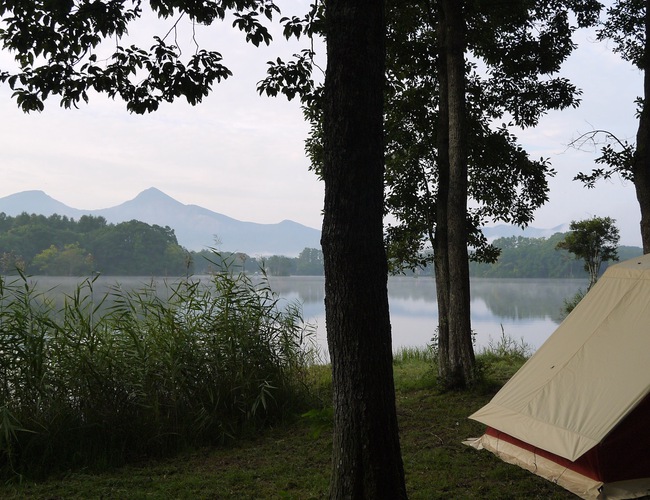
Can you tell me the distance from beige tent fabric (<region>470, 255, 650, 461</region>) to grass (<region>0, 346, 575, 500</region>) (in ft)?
0.95

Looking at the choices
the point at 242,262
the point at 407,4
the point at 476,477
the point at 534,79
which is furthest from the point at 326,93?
the point at 534,79

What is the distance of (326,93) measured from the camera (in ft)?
9.40

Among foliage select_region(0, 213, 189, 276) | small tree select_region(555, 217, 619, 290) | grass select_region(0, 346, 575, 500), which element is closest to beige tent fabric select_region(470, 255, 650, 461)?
grass select_region(0, 346, 575, 500)

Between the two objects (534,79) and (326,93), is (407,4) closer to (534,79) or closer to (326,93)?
(534,79)

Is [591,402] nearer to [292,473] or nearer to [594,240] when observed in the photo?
[292,473]

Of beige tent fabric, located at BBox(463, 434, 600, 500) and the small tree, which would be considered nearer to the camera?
beige tent fabric, located at BBox(463, 434, 600, 500)

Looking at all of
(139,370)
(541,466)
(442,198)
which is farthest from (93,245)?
(541,466)

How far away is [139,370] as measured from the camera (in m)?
4.88

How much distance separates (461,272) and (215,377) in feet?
8.19

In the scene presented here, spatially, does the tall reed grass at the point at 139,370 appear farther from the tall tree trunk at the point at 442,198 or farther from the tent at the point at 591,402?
the tent at the point at 591,402

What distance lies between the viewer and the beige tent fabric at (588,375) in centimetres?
362

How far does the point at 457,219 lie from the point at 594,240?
32.3 feet

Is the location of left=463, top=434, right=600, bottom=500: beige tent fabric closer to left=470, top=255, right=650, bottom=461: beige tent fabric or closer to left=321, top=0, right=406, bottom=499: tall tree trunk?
left=470, top=255, right=650, bottom=461: beige tent fabric

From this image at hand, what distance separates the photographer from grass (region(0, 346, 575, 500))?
12.1 ft
